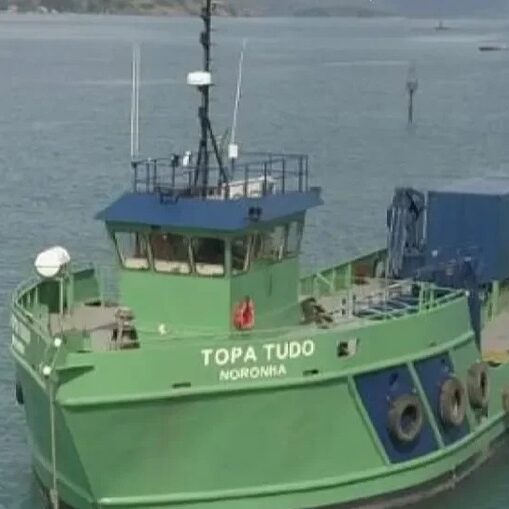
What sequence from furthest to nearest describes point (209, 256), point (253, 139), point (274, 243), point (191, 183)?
point (253, 139) < point (191, 183) < point (274, 243) < point (209, 256)

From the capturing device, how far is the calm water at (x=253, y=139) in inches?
1473

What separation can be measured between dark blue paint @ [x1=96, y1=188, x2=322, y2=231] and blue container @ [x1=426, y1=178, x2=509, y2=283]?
626cm

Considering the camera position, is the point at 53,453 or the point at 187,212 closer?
the point at 53,453

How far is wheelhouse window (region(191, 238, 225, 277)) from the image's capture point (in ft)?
53.8

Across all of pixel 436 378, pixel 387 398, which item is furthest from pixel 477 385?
pixel 387 398

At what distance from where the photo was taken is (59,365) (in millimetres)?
15164

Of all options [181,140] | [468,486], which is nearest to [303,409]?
[468,486]

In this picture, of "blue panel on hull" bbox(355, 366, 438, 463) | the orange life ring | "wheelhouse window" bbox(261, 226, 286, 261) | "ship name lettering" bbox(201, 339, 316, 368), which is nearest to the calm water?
"blue panel on hull" bbox(355, 366, 438, 463)

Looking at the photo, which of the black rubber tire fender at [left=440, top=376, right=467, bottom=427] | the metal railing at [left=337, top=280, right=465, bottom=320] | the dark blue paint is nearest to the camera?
the dark blue paint

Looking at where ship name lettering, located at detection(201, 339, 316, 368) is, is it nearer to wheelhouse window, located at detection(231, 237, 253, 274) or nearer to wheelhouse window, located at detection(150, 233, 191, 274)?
wheelhouse window, located at detection(231, 237, 253, 274)

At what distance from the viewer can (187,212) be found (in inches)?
643

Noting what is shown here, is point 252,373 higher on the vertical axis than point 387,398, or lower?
higher

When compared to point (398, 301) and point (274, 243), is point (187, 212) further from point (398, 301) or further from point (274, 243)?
point (398, 301)

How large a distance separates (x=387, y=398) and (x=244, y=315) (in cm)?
210
